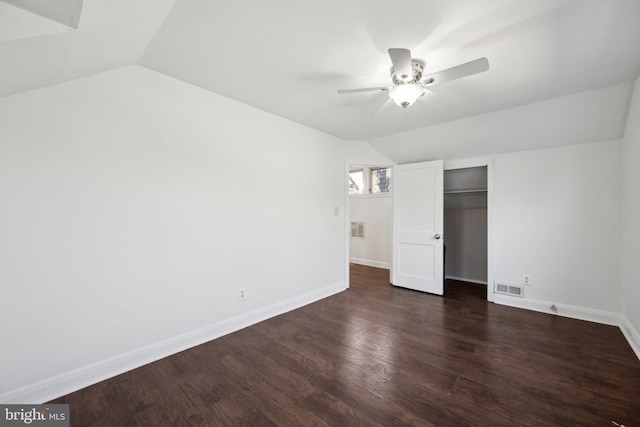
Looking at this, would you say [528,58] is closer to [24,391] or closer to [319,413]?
[319,413]

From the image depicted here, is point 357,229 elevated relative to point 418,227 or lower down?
lower down

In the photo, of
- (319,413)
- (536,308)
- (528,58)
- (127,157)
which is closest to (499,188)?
(536,308)

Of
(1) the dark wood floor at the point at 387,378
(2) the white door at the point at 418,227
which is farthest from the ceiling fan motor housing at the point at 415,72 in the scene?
(1) the dark wood floor at the point at 387,378

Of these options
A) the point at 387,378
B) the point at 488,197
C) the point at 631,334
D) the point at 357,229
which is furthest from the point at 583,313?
the point at 357,229

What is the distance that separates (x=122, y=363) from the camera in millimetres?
1983

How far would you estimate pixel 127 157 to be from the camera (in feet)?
6.67

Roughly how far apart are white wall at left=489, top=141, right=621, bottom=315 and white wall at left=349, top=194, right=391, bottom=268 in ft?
7.39

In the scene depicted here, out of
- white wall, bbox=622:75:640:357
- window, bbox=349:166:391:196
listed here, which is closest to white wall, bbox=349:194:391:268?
window, bbox=349:166:391:196

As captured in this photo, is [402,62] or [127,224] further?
[127,224]

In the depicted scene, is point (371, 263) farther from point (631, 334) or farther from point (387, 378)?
point (387, 378)

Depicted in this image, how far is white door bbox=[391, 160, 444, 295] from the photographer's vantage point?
3.89 metres

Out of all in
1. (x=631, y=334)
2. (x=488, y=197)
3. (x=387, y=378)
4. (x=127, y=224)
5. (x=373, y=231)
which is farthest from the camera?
(x=373, y=231)

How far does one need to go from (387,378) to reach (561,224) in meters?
2.97

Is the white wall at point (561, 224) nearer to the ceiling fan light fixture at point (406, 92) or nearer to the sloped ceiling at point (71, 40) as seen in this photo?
the ceiling fan light fixture at point (406, 92)
